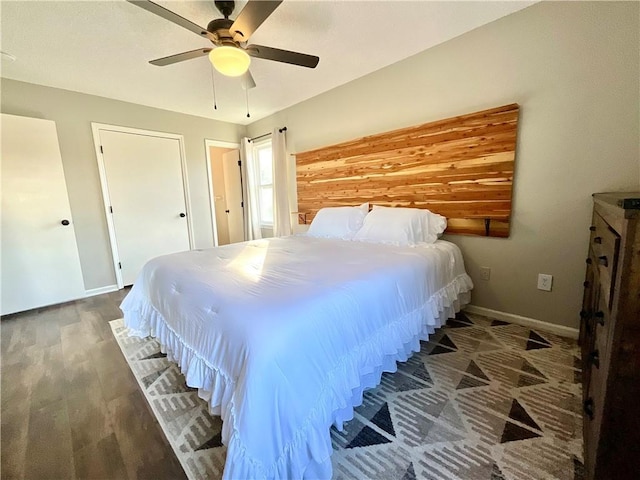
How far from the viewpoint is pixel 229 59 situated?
1.64 meters

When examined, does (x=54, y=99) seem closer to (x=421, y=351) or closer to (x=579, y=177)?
(x=421, y=351)

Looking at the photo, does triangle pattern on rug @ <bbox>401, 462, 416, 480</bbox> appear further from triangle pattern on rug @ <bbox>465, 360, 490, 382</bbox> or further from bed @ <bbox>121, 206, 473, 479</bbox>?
triangle pattern on rug @ <bbox>465, 360, 490, 382</bbox>

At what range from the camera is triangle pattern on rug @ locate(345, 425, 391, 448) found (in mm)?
1166

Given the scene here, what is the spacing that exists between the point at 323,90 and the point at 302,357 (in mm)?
3150

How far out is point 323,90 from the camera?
3.16 m

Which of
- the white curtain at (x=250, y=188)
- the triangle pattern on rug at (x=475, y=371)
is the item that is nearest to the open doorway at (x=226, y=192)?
the white curtain at (x=250, y=188)

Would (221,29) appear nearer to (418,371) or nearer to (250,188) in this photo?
(418,371)

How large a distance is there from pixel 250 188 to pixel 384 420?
3929mm

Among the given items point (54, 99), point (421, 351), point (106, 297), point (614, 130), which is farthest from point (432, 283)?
point (54, 99)

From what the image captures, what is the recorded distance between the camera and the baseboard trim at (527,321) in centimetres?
193

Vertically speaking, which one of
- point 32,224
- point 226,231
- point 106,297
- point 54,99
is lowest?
point 106,297

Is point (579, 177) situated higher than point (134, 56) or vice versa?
point (134, 56)

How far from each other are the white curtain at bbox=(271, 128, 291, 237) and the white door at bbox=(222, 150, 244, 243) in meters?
1.14

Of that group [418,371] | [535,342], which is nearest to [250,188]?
[418,371]
